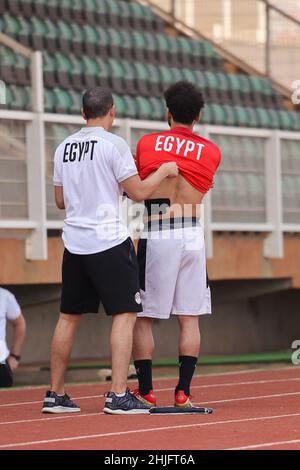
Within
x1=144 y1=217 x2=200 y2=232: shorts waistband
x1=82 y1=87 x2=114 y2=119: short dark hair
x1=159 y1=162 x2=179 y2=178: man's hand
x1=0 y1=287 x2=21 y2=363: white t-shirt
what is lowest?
x1=0 y1=287 x2=21 y2=363: white t-shirt

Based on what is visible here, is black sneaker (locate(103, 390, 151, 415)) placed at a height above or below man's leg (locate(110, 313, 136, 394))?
below

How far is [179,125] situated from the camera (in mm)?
8156

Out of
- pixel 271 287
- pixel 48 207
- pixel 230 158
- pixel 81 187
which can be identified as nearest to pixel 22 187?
pixel 48 207

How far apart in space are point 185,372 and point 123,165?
1255mm

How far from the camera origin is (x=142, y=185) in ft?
25.3

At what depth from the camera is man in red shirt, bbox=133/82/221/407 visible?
8.01 metres

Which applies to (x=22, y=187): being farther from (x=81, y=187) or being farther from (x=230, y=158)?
(x=81, y=187)

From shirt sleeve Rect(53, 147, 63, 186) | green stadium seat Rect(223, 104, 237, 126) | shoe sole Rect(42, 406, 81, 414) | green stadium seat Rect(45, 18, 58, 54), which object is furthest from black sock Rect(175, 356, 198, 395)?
green stadium seat Rect(223, 104, 237, 126)

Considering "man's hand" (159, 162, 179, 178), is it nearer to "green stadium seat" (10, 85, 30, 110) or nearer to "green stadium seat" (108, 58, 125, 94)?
"green stadium seat" (10, 85, 30, 110)

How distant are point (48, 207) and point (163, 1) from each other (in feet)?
24.5

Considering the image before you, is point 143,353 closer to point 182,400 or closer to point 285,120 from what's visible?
point 182,400

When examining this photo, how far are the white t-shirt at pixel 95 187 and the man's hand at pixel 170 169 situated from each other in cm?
20

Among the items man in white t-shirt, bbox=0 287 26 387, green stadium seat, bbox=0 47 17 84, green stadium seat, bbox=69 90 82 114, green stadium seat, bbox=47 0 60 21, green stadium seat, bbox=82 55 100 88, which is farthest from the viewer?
green stadium seat, bbox=47 0 60 21

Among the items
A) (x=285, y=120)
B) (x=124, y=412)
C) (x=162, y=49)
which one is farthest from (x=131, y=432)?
(x=162, y=49)
